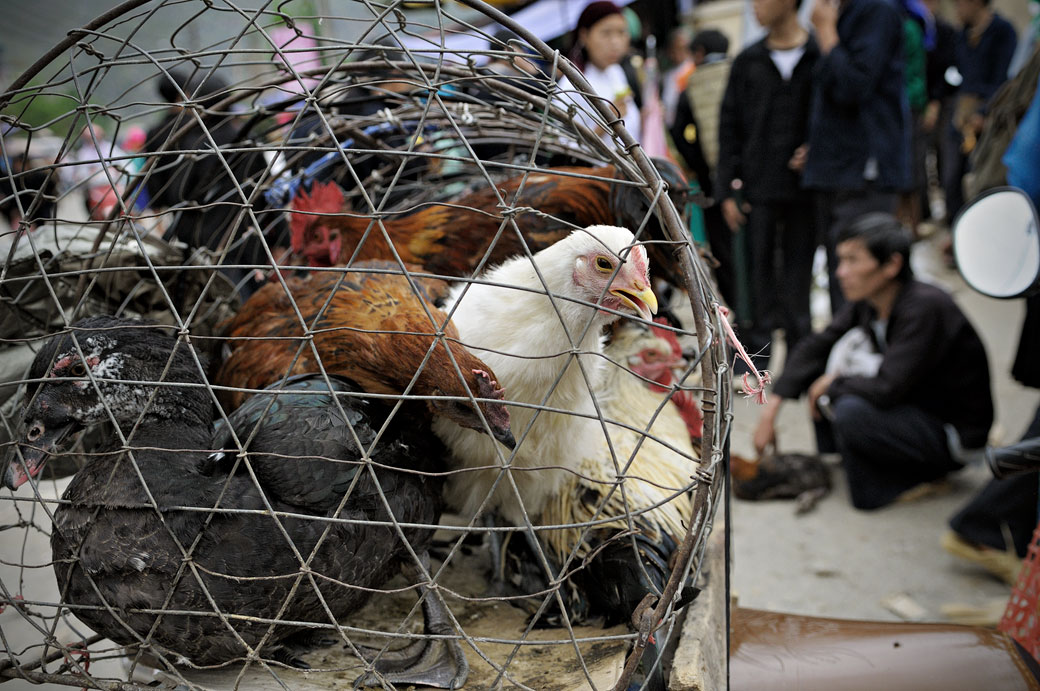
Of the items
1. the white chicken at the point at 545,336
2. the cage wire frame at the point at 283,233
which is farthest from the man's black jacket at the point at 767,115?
the white chicken at the point at 545,336

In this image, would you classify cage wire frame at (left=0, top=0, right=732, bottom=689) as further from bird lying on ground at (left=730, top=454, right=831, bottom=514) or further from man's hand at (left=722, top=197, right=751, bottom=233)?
man's hand at (left=722, top=197, right=751, bottom=233)

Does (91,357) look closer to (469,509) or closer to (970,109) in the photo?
(469,509)

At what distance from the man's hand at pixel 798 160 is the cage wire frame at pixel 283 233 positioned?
5.65ft

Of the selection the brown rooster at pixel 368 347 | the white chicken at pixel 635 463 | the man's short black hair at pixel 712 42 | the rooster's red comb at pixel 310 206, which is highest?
the man's short black hair at pixel 712 42

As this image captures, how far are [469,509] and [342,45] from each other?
104 cm

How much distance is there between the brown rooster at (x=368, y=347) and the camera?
1.38 meters

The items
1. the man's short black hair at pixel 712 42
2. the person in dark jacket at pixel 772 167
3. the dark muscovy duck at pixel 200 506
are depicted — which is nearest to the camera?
the dark muscovy duck at pixel 200 506

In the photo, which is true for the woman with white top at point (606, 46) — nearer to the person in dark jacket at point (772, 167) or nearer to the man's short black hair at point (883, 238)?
the person in dark jacket at point (772, 167)

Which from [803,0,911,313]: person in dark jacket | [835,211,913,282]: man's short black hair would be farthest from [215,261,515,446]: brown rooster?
[803,0,911,313]: person in dark jacket

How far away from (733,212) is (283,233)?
102 inches

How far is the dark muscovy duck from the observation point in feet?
4.17

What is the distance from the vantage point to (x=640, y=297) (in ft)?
4.73

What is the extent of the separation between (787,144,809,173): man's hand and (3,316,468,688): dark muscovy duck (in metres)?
3.12

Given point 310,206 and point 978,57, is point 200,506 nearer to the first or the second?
point 310,206
